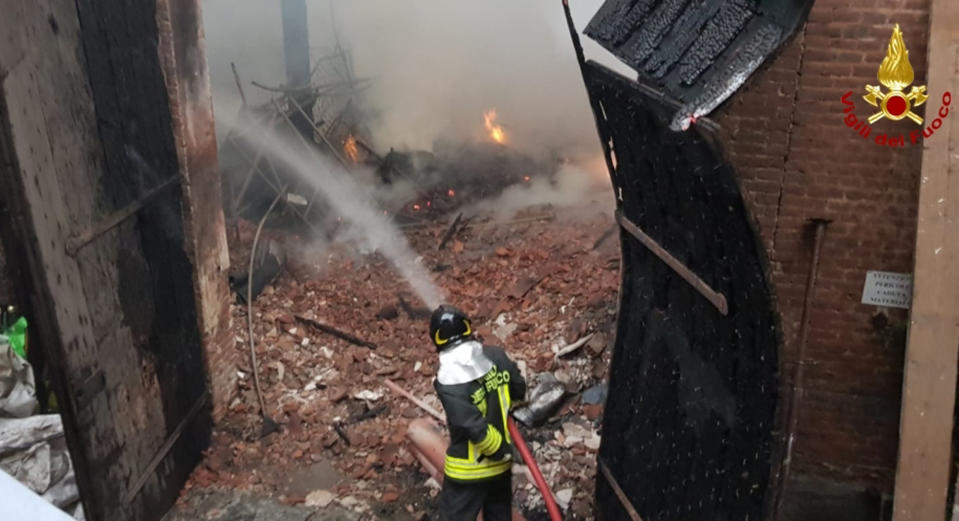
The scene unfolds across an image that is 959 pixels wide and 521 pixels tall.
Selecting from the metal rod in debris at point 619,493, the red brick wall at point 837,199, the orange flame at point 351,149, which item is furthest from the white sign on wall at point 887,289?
the orange flame at point 351,149

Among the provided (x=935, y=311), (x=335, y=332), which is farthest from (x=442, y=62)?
(x=935, y=311)

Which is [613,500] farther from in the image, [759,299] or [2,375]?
[2,375]

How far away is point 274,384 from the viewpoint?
25.2 feet

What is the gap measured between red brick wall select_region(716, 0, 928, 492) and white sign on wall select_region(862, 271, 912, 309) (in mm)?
49

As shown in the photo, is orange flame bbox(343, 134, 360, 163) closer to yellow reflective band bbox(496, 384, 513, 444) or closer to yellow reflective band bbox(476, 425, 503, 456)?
yellow reflective band bbox(496, 384, 513, 444)

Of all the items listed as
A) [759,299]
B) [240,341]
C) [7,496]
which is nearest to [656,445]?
[759,299]

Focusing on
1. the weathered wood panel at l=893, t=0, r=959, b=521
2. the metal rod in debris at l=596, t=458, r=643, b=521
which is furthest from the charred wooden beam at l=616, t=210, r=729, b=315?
the metal rod in debris at l=596, t=458, r=643, b=521

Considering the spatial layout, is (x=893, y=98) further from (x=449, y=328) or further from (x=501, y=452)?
(x=501, y=452)

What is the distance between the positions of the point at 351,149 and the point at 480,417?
9.70 metres

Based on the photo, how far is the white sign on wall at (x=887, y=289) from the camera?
16.4 ft

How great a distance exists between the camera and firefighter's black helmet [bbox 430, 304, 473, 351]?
4773mm

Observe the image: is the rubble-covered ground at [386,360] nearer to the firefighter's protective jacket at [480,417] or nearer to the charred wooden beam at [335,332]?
the charred wooden beam at [335,332]

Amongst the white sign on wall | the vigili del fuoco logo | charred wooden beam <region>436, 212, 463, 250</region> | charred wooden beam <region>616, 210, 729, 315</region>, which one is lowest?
charred wooden beam <region>436, 212, 463, 250</region>

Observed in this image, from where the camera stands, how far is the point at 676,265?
356cm
